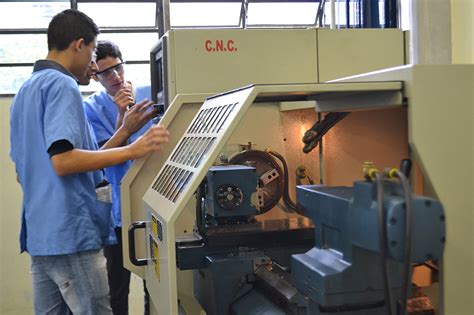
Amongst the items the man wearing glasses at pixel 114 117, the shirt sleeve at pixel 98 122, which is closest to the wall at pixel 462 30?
the man wearing glasses at pixel 114 117

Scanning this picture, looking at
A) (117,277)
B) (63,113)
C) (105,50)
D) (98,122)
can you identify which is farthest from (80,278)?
(105,50)

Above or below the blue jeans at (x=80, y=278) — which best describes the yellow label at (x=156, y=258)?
above

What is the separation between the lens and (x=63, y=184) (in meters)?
1.79

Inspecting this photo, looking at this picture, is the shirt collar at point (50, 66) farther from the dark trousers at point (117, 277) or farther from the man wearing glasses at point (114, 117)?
the dark trousers at point (117, 277)

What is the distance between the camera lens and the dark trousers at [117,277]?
2.52 meters

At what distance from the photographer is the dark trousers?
2518 millimetres

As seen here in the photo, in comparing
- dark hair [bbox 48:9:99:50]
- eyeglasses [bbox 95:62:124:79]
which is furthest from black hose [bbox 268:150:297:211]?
eyeglasses [bbox 95:62:124:79]

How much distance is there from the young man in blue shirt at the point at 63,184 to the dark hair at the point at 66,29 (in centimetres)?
9

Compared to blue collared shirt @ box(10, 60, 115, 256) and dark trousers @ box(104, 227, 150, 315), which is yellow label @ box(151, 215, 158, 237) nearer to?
blue collared shirt @ box(10, 60, 115, 256)

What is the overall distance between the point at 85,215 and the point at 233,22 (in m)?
3.22

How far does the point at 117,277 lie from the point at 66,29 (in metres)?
1.22

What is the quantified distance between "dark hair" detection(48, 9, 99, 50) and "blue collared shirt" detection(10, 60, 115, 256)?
128 millimetres

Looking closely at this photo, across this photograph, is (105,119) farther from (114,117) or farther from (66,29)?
(66,29)

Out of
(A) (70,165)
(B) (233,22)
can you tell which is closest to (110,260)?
(A) (70,165)
